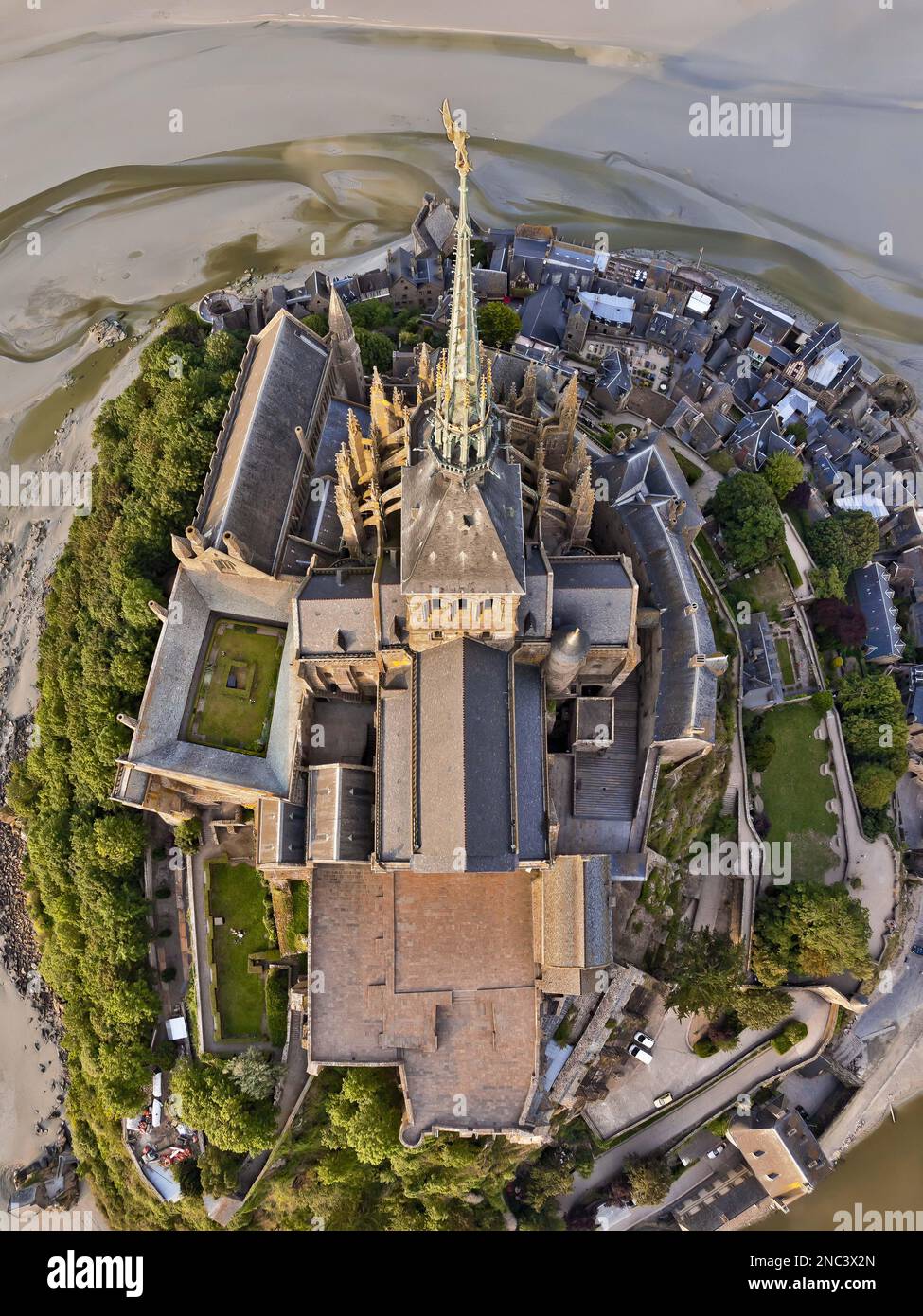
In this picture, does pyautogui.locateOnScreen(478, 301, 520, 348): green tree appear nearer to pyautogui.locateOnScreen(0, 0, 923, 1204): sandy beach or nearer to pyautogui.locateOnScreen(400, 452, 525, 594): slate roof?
pyautogui.locateOnScreen(0, 0, 923, 1204): sandy beach

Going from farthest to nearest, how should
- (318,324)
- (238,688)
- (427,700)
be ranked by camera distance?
1. (318,324)
2. (238,688)
3. (427,700)

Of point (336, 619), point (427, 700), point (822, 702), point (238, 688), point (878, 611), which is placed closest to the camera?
point (427, 700)

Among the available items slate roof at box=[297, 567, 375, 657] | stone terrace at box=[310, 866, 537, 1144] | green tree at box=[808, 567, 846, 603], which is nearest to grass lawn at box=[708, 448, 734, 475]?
green tree at box=[808, 567, 846, 603]

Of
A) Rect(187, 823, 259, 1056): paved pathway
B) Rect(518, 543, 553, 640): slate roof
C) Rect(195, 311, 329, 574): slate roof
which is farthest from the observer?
Rect(187, 823, 259, 1056): paved pathway

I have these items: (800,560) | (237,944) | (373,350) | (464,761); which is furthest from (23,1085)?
(800,560)

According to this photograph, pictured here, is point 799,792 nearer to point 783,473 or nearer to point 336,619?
point 783,473

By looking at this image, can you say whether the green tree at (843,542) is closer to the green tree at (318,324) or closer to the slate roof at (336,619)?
the slate roof at (336,619)
